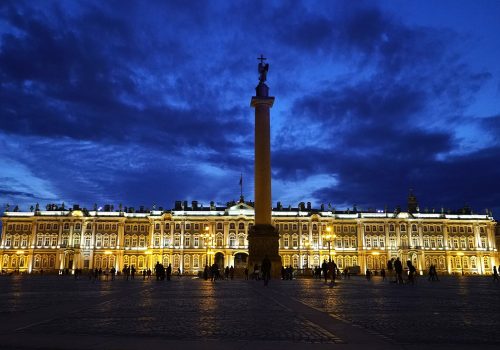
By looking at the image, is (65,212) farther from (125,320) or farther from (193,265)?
(125,320)

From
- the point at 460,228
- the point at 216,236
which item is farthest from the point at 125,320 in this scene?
the point at 460,228

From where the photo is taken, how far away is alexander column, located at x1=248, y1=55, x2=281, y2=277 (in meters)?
38.2

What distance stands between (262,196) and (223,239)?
53.4 m

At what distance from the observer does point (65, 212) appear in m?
94.7

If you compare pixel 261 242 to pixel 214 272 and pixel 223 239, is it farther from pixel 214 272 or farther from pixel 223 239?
pixel 223 239

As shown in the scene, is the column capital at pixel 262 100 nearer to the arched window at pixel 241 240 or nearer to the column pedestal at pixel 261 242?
the column pedestal at pixel 261 242

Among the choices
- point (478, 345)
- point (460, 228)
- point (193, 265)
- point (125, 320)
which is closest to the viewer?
point (478, 345)

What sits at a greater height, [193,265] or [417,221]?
[417,221]

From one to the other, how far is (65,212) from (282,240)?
4102cm

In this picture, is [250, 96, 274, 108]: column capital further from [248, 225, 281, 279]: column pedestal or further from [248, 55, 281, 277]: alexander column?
[248, 225, 281, 279]: column pedestal

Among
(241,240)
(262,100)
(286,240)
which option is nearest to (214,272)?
(262,100)

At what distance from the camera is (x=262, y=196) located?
39438 millimetres

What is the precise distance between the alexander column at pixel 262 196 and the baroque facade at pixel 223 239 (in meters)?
51.8

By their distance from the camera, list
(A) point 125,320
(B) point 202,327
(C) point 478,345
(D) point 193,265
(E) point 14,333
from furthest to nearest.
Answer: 1. (D) point 193,265
2. (A) point 125,320
3. (B) point 202,327
4. (E) point 14,333
5. (C) point 478,345
